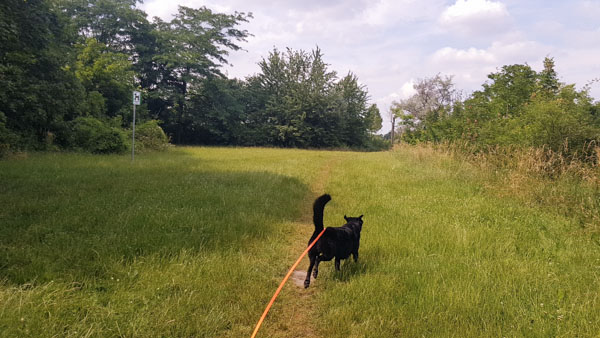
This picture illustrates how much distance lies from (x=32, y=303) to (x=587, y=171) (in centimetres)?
992

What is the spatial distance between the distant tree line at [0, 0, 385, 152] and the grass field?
27.1ft

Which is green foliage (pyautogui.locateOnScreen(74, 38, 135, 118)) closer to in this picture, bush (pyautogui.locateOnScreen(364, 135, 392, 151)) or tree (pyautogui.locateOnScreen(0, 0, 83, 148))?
tree (pyautogui.locateOnScreen(0, 0, 83, 148))

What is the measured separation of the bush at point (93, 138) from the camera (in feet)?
49.3

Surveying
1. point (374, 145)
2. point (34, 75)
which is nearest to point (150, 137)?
point (34, 75)

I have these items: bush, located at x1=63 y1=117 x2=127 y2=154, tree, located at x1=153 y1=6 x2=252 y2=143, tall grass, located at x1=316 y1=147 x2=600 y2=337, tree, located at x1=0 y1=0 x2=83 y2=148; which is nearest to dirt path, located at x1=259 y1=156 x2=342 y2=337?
tall grass, located at x1=316 y1=147 x2=600 y2=337

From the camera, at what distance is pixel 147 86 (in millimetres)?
33719

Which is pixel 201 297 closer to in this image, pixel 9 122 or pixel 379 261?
pixel 379 261

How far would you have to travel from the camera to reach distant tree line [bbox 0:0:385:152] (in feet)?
38.7

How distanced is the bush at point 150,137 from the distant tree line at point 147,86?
127cm

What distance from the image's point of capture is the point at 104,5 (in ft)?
91.5

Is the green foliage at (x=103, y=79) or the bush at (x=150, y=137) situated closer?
A: the bush at (x=150, y=137)

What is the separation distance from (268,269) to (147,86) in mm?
36153

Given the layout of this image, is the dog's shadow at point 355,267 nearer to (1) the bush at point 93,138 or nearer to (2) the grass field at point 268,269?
(2) the grass field at point 268,269

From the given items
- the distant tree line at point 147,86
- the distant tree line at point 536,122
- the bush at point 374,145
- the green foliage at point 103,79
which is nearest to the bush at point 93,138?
the distant tree line at point 147,86
